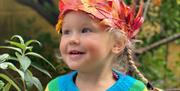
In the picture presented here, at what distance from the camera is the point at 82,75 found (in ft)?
6.52

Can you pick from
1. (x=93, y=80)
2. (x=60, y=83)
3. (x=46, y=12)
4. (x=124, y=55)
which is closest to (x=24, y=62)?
(x=60, y=83)

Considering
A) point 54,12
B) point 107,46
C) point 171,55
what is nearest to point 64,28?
point 107,46

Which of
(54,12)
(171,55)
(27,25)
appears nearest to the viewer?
(54,12)

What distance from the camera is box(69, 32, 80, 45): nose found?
73.3 inches

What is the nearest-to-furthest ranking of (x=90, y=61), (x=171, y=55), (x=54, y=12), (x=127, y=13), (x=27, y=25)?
(x=90, y=61) < (x=127, y=13) < (x=54, y=12) < (x=27, y=25) < (x=171, y=55)

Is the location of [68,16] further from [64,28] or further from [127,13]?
[127,13]

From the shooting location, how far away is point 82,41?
186 cm

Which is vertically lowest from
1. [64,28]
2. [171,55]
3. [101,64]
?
[171,55]

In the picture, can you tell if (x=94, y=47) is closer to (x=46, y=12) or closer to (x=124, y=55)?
(x=124, y=55)

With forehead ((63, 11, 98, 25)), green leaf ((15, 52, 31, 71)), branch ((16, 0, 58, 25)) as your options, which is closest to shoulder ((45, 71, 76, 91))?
green leaf ((15, 52, 31, 71))

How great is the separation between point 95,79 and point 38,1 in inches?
116

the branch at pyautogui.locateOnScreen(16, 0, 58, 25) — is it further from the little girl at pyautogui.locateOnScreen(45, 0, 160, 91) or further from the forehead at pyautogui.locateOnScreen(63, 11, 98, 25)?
the forehead at pyautogui.locateOnScreen(63, 11, 98, 25)

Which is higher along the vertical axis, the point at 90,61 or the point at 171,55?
the point at 90,61

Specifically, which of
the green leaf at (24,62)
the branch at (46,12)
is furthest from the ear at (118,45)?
the branch at (46,12)
